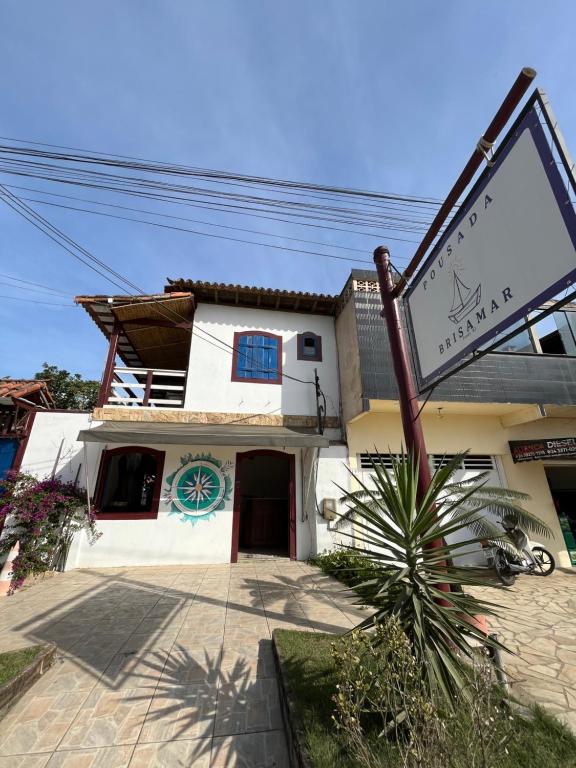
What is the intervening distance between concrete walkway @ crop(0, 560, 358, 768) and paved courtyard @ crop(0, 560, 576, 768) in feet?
0.04

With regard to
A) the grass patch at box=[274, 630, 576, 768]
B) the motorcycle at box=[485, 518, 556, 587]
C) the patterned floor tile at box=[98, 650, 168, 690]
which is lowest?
the patterned floor tile at box=[98, 650, 168, 690]

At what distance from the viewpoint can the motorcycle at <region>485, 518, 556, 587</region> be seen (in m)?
6.58

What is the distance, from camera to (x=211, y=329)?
32.8ft

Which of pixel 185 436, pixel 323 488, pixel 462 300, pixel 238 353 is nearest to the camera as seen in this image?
pixel 462 300

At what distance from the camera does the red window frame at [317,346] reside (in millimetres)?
10141

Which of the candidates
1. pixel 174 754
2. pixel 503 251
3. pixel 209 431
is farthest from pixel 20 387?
pixel 503 251

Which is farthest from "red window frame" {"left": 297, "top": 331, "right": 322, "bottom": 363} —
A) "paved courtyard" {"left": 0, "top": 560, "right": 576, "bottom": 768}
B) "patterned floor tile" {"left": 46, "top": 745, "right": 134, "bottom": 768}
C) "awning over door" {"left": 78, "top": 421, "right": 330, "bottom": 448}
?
"patterned floor tile" {"left": 46, "top": 745, "right": 134, "bottom": 768}

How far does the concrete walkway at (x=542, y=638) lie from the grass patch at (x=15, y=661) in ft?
14.4

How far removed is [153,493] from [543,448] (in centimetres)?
1028

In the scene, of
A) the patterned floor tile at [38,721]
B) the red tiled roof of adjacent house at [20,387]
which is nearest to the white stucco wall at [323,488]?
the patterned floor tile at [38,721]

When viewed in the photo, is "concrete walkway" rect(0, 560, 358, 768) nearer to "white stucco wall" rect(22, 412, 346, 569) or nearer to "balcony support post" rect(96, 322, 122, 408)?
"white stucco wall" rect(22, 412, 346, 569)

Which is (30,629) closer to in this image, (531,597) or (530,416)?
(531,597)

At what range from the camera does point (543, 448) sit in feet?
26.9

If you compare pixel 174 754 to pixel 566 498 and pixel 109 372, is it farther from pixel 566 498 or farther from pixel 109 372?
pixel 566 498
